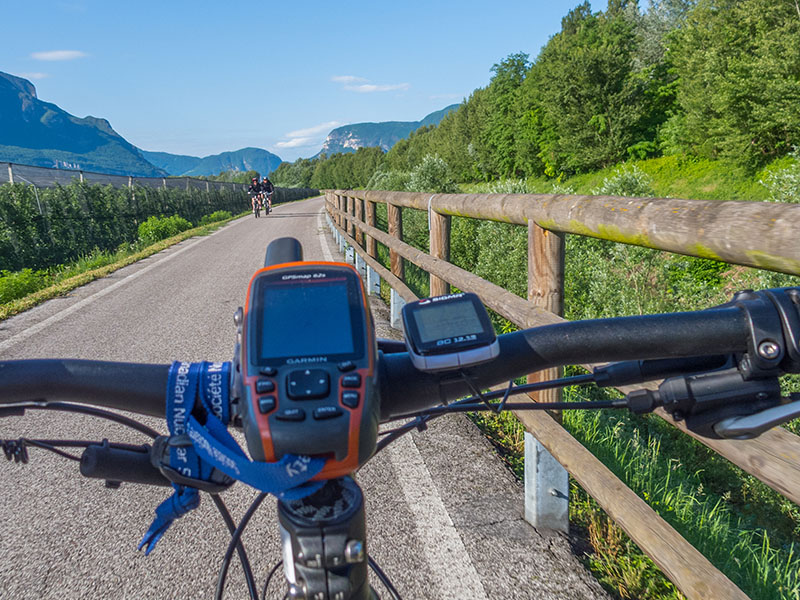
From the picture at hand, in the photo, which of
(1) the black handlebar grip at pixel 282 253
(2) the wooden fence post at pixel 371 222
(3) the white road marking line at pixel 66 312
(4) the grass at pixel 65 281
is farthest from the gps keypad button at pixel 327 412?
(4) the grass at pixel 65 281

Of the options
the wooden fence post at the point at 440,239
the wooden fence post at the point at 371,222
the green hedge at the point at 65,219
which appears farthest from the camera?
the green hedge at the point at 65,219

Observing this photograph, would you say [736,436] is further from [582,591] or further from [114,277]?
[114,277]

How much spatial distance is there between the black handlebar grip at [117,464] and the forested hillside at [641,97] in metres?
22.1

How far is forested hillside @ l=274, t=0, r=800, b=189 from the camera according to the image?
29.6 m

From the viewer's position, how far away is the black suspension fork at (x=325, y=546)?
0.71 m

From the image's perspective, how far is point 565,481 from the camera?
2.57m

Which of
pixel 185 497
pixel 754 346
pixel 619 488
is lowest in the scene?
pixel 619 488

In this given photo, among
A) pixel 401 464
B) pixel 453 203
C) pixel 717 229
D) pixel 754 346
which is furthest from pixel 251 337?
pixel 453 203

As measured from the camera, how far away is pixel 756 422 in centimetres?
85

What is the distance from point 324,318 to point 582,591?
195cm

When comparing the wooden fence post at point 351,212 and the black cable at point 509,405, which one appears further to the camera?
the wooden fence post at point 351,212

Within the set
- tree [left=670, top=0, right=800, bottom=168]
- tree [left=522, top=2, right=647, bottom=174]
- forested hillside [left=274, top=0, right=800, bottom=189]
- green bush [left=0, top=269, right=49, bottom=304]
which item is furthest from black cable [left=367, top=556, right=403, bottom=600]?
tree [left=522, top=2, right=647, bottom=174]

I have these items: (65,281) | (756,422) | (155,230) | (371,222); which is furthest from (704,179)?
(756,422)

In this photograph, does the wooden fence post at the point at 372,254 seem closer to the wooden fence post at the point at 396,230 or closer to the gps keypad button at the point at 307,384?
the wooden fence post at the point at 396,230
